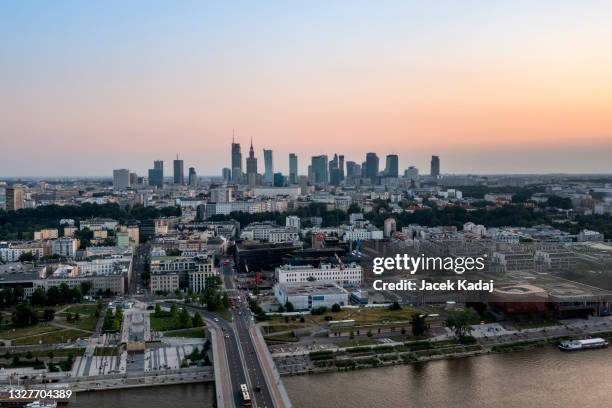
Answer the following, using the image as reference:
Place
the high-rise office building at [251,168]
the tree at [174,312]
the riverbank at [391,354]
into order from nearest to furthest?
1. the riverbank at [391,354]
2. the tree at [174,312]
3. the high-rise office building at [251,168]

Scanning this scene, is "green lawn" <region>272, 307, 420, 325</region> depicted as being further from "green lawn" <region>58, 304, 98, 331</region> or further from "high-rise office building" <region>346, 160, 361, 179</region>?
"high-rise office building" <region>346, 160, 361, 179</region>

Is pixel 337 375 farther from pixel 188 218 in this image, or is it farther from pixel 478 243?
pixel 188 218

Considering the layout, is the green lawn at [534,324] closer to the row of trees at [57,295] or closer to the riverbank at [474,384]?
the riverbank at [474,384]

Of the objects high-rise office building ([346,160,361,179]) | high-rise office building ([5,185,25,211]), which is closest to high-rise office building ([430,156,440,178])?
high-rise office building ([346,160,361,179])

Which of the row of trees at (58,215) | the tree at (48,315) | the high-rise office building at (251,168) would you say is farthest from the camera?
the high-rise office building at (251,168)

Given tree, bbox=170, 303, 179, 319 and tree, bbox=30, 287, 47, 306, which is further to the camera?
tree, bbox=30, 287, 47, 306

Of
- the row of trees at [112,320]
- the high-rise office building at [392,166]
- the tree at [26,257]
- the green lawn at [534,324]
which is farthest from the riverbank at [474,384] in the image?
the high-rise office building at [392,166]

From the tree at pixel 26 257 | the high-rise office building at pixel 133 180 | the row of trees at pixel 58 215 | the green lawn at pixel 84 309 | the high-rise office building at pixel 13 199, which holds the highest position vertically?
the high-rise office building at pixel 133 180
